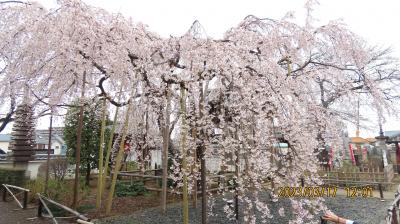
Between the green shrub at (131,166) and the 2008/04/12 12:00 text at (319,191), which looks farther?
the green shrub at (131,166)

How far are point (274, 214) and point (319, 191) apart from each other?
121 centimetres

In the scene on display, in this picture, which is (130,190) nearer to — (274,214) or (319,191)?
(274,214)

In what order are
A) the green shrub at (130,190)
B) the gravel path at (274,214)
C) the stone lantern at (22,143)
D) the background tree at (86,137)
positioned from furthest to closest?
the stone lantern at (22,143)
the background tree at (86,137)
the green shrub at (130,190)
the gravel path at (274,214)

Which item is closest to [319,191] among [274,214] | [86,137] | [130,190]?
[274,214]

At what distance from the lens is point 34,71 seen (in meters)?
5.62

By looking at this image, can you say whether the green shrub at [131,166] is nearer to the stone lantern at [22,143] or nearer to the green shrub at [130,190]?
the stone lantern at [22,143]

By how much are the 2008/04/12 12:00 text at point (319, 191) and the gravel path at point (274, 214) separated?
2.07 feet

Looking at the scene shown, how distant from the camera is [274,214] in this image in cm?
708

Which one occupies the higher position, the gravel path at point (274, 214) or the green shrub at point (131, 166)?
the green shrub at point (131, 166)

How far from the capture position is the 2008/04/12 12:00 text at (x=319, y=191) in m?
5.40

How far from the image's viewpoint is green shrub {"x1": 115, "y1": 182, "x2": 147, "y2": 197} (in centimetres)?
923

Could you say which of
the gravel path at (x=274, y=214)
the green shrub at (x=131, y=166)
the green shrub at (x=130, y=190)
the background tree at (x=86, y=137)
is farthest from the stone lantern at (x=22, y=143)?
the gravel path at (x=274, y=214)

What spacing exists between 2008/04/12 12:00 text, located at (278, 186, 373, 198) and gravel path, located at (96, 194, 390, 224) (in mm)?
631

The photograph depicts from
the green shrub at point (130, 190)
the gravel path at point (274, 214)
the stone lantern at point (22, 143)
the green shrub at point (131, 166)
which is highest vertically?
the stone lantern at point (22, 143)
